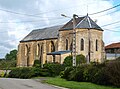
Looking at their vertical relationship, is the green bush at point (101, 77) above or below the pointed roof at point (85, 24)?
below

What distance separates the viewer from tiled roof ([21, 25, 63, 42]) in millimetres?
77000

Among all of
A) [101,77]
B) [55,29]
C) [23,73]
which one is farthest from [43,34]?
[101,77]

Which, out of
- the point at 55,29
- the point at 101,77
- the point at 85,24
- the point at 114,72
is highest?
the point at 55,29

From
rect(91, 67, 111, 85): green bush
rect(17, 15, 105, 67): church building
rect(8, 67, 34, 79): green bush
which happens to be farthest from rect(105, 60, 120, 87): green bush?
rect(17, 15, 105, 67): church building

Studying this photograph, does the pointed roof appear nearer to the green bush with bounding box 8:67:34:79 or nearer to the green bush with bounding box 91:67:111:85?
the green bush with bounding box 8:67:34:79

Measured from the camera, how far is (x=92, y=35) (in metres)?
65.6

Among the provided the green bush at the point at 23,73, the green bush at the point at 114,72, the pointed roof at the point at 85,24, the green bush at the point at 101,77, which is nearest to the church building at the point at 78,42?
the pointed roof at the point at 85,24

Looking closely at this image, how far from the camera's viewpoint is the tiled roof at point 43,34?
253 ft

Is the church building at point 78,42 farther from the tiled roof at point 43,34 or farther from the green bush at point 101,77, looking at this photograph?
the green bush at point 101,77

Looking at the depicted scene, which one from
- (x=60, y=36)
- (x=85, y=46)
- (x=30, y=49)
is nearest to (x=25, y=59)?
(x=30, y=49)

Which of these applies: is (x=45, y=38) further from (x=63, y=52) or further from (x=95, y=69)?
(x=95, y=69)

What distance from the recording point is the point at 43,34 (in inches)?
3236

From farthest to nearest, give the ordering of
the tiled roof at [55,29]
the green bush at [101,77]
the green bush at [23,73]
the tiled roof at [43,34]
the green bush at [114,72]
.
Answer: the tiled roof at [43,34] < the tiled roof at [55,29] < the green bush at [23,73] < the green bush at [101,77] < the green bush at [114,72]

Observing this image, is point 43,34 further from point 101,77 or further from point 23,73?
point 101,77
